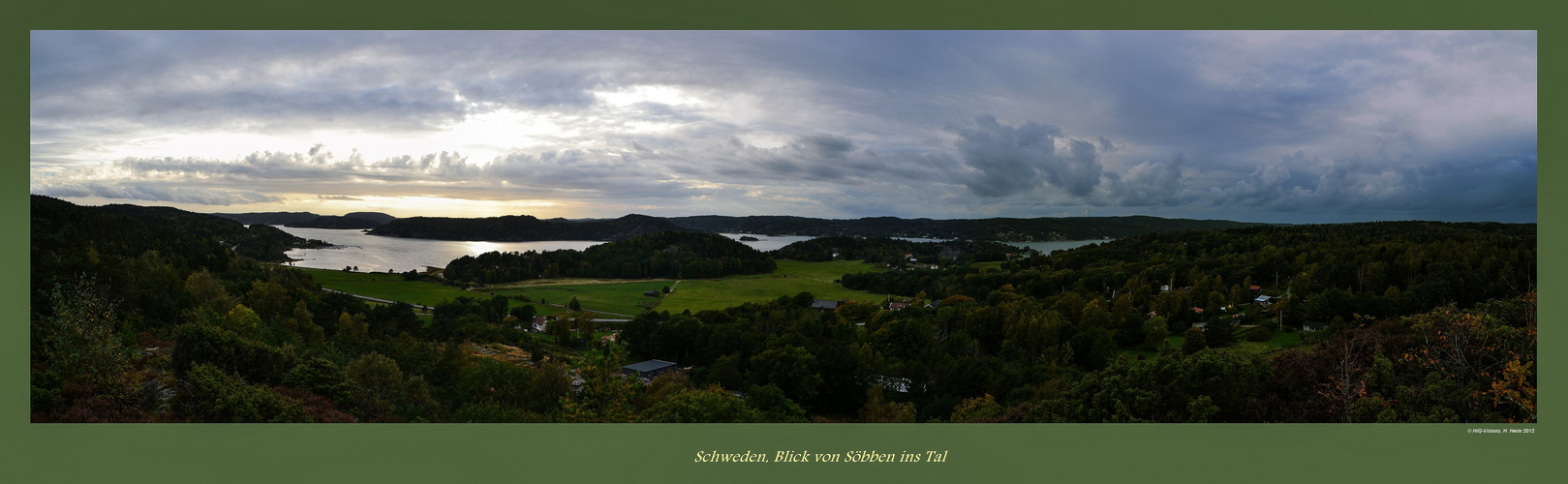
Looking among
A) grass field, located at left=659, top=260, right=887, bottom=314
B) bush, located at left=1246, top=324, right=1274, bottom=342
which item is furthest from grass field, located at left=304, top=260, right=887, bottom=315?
bush, located at left=1246, top=324, right=1274, bottom=342

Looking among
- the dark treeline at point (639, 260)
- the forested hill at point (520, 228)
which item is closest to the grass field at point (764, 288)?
the dark treeline at point (639, 260)

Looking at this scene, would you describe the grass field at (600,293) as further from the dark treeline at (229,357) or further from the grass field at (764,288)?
the dark treeline at (229,357)

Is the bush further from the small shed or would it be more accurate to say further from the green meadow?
the small shed

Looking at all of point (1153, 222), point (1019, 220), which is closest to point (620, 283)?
point (1019, 220)

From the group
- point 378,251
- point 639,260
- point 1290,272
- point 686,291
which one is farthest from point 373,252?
point 1290,272

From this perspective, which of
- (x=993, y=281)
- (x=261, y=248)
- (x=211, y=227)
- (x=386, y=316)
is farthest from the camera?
(x=993, y=281)

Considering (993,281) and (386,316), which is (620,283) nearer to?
(386,316)
